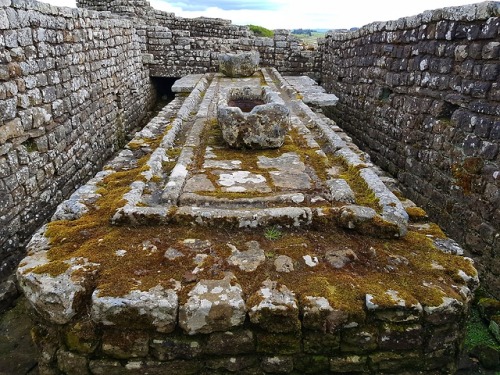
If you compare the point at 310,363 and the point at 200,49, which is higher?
the point at 200,49

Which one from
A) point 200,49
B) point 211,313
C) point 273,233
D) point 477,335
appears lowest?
point 477,335

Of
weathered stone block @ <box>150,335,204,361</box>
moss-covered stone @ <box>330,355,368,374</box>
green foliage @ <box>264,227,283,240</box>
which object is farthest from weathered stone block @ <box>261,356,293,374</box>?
green foliage @ <box>264,227,283,240</box>

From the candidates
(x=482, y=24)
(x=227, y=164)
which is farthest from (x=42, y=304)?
(x=482, y=24)

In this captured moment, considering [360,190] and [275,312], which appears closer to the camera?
[275,312]

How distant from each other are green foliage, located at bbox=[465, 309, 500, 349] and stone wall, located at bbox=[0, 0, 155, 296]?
503 cm

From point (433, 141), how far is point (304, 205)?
3.27 m

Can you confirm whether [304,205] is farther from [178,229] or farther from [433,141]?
[433,141]

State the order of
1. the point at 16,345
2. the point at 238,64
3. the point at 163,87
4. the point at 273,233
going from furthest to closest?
the point at 163,87
the point at 238,64
the point at 16,345
the point at 273,233

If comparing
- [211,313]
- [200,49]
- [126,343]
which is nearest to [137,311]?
[126,343]

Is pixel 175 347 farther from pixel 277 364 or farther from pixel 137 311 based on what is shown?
pixel 277 364

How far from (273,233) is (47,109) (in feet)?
14.1

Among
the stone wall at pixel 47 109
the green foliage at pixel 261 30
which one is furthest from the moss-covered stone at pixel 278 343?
the green foliage at pixel 261 30

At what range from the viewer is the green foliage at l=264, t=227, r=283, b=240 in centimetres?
336

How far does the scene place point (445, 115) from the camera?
19.1 feet
